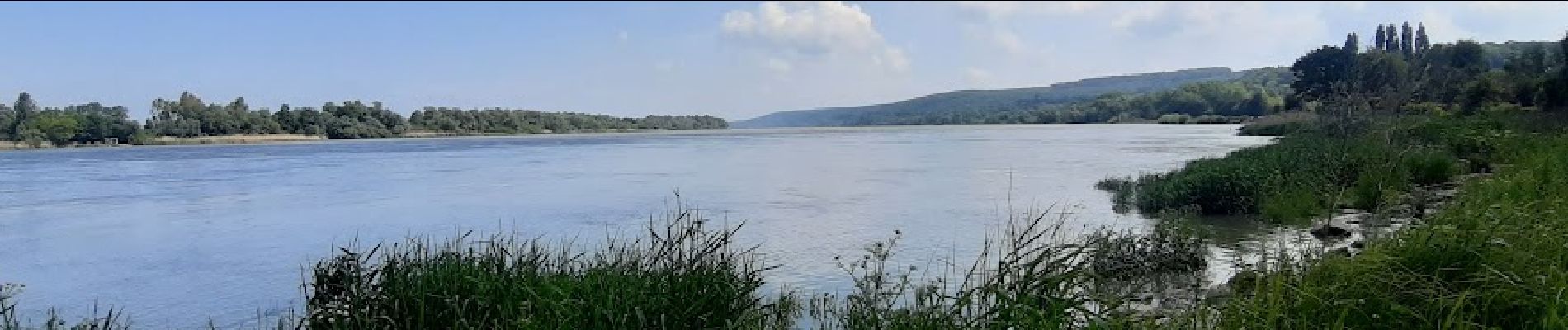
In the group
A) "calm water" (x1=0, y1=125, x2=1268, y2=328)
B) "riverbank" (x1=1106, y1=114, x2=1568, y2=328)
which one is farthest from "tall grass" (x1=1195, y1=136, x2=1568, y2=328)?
"calm water" (x1=0, y1=125, x2=1268, y2=328)

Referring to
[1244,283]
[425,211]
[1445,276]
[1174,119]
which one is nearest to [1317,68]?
[1174,119]

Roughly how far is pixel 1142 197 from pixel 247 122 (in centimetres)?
12223

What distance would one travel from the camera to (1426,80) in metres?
40.5

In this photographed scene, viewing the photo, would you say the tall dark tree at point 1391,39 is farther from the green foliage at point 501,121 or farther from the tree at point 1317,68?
the green foliage at point 501,121

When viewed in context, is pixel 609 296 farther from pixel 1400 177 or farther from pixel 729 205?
pixel 729 205

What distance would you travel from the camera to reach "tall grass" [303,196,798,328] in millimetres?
6500

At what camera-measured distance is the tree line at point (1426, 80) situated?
85.6 feet

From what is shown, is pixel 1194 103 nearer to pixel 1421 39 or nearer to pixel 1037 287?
pixel 1421 39

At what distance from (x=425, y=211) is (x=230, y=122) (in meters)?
110

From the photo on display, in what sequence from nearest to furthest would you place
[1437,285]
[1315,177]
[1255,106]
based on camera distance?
[1437,285] < [1315,177] < [1255,106]

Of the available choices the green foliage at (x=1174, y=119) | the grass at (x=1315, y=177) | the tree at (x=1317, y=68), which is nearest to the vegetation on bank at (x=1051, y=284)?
the grass at (x=1315, y=177)

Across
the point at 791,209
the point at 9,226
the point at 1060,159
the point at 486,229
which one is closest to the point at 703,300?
the point at 486,229

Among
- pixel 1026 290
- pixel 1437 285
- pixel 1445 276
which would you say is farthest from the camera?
pixel 1026 290

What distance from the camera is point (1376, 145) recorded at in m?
19.0
